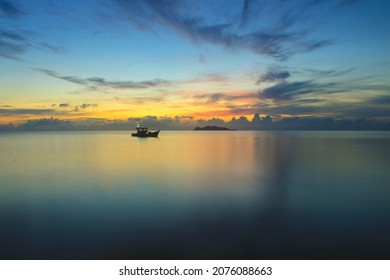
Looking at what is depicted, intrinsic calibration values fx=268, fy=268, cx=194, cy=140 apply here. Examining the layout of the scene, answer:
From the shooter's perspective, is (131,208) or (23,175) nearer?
(131,208)

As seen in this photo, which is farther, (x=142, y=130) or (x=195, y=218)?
(x=142, y=130)

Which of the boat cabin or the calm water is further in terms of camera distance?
the boat cabin

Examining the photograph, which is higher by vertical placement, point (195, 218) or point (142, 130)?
point (195, 218)

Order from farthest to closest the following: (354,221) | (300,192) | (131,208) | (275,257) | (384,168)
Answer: (384,168) → (300,192) → (131,208) → (354,221) → (275,257)

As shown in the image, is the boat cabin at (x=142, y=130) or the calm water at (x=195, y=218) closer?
the calm water at (x=195, y=218)

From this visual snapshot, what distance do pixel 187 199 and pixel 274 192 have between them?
18.7 feet

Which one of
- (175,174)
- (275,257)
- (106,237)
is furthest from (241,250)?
(175,174)

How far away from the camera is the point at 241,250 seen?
864 centimetres

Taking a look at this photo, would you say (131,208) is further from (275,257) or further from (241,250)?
(275,257)

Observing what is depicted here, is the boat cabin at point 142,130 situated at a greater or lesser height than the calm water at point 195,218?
lesser

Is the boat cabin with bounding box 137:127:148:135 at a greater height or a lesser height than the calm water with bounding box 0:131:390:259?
lesser

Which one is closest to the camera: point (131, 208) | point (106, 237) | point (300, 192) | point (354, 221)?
point (106, 237)
